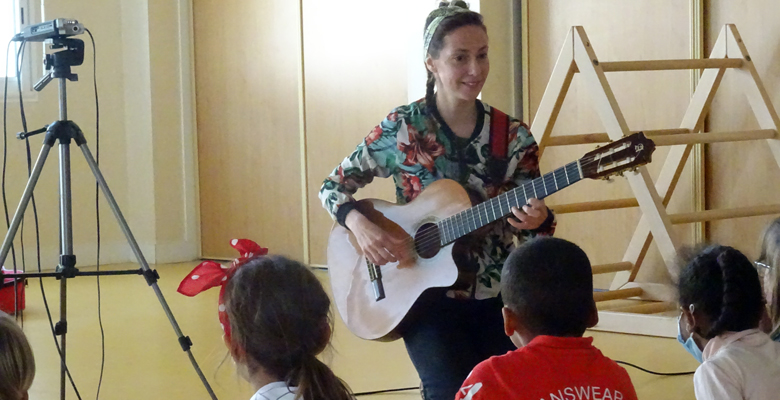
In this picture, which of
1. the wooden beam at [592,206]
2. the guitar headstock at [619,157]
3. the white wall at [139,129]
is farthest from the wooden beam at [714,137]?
the white wall at [139,129]

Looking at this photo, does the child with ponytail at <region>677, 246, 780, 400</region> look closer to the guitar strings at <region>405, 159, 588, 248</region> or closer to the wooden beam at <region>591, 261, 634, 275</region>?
the guitar strings at <region>405, 159, 588, 248</region>

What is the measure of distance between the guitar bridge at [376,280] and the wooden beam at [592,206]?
130cm

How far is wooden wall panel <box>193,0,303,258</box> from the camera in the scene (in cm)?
496

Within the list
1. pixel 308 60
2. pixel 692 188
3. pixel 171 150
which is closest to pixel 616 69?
pixel 692 188

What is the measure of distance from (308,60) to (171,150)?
4.16 feet

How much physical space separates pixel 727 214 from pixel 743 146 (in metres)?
0.42

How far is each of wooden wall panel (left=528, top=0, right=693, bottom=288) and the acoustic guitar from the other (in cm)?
185

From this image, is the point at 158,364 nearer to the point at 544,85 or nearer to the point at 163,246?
the point at 544,85

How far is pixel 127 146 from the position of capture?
552cm

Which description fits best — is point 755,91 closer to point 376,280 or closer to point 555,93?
point 555,93

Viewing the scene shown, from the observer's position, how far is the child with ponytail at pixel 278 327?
45.8 inches

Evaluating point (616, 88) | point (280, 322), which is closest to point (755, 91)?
point (616, 88)

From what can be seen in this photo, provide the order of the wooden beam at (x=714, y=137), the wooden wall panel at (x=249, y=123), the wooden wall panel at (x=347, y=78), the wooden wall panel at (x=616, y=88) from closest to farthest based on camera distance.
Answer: the wooden beam at (x=714, y=137) < the wooden wall panel at (x=616, y=88) < the wooden wall panel at (x=347, y=78) < the wooden wall panel at (x=249, y=123)

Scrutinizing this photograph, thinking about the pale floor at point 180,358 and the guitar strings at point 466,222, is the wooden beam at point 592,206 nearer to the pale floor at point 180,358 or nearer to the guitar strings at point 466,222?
the pale floor at point 180,358
